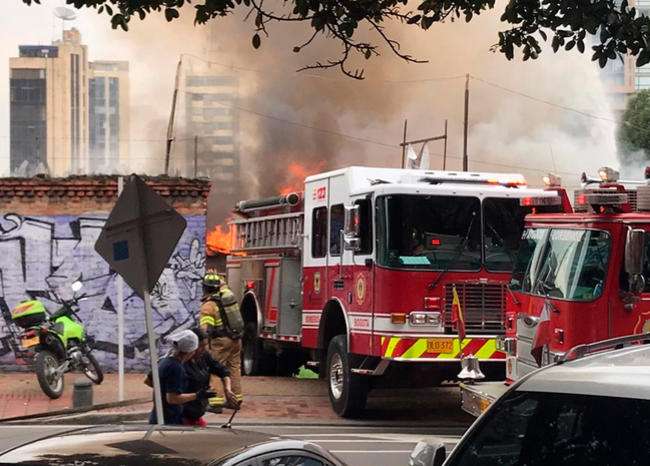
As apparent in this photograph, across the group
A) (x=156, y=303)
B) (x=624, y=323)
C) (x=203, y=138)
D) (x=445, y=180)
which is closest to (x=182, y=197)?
(x=156, y=303)

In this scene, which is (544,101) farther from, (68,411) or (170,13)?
(170,13)

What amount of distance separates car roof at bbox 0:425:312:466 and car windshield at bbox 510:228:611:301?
5670mm

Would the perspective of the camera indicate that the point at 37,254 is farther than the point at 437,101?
No

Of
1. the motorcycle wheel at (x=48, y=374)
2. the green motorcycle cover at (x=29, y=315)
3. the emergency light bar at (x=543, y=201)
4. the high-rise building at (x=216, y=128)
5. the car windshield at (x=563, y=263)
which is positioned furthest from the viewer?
the high-rise building at (x=216, y=128)

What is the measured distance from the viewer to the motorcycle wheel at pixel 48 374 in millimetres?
15250

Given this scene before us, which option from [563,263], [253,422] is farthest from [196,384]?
[253,422]

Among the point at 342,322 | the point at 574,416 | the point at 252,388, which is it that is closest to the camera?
the point at 574,416

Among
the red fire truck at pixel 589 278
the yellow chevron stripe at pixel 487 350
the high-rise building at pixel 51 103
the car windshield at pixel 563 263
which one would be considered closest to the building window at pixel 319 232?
the yellow chevron stripe at pixel 487 350

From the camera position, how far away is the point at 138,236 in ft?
32.4

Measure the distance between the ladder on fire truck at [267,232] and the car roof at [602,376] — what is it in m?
12.0

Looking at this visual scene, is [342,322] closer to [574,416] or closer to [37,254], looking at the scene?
[37,254]

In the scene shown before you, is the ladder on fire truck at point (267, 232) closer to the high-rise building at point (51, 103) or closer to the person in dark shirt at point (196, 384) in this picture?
the person in dark shirt at point (196, 384)

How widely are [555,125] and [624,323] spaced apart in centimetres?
4687

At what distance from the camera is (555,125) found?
184 feet
